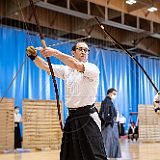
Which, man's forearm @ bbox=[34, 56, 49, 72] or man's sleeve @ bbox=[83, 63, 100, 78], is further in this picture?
man's forearm @ bbox=[34, 56, 49, 72]

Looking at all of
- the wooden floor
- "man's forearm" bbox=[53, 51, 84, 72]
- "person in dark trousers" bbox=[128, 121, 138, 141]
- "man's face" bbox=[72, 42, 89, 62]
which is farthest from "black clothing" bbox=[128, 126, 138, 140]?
"man's forearm" bbox=[53, 51, 84, 72]

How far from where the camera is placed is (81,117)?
3188 millimetres

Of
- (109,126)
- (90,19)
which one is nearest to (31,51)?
(109,126)

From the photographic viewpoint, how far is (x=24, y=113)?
10.3 metres

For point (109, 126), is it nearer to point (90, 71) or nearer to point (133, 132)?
point (90, 71)

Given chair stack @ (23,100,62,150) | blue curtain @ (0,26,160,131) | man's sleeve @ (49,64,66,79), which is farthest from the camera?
blue curtain @ (0,26,160,131)

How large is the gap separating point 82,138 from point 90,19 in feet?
37.0

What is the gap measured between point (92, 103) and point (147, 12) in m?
9.65

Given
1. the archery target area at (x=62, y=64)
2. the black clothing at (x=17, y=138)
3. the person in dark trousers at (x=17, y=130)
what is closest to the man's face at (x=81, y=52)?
the archery target area at (x=62, y=64)

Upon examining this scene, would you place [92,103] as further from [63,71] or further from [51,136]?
[51,136]

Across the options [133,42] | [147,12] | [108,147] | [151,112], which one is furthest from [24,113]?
[133,42]

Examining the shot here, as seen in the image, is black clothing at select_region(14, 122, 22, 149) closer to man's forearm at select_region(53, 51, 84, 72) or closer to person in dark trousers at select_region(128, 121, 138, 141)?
person in dark trousers at select_region(128, 121, 138, 141)

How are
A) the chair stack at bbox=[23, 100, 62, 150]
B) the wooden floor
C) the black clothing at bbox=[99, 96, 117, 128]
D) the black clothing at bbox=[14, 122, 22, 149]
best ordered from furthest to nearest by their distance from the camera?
the black clothing at bbox=[14, 122, 22, 149] → the chair stack at bbox=[23, 100, 62, 150] → the wooden floor → the black clothing at bbox=[99, 96, 117, 128]

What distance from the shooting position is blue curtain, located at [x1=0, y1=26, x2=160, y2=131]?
12.8 metres
